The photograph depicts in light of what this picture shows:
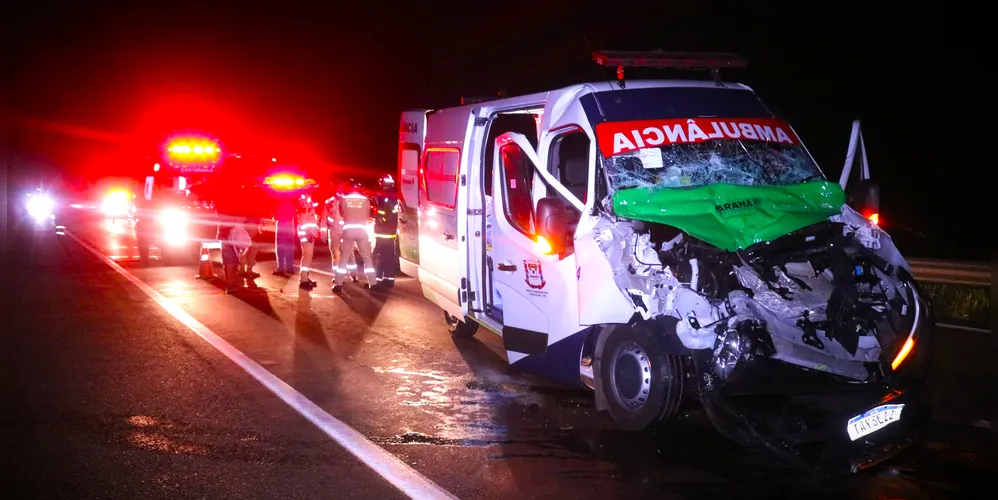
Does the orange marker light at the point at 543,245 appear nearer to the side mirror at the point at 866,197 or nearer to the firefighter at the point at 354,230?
the side mirror at the point at 866,197

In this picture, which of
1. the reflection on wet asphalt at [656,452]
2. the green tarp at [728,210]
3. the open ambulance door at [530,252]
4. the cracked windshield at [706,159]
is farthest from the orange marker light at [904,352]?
the open ambulance door at [530,252]

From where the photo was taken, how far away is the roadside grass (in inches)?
432

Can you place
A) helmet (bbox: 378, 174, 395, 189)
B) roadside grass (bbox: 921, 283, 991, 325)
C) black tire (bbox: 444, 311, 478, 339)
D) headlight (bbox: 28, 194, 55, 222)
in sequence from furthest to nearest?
headlight (bbox: 28, 194, 55, 222), helmet (bbox: 378, 174, 395, 189), roadside grass (bbox: 921, 283, 991, 325), black tire (bbox: 444, 311, 478, 339)

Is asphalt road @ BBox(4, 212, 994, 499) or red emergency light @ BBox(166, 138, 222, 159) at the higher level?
red emergency light @ BBox(166, 138, 222, 159)

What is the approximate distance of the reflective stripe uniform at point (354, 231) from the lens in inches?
540

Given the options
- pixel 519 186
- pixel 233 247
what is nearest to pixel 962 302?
pixel 519 186

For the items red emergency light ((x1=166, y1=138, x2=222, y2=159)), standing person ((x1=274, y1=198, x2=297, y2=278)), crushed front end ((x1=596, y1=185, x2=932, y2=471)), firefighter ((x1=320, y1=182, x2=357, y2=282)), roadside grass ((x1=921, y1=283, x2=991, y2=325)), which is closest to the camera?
crushed front end ((x1=596, y1=185, x2=932, y2=471))

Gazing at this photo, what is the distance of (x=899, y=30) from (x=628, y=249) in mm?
26401

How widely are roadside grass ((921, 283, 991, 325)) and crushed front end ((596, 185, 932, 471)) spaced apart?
5261 mm

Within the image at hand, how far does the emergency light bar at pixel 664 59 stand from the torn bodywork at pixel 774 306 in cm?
191

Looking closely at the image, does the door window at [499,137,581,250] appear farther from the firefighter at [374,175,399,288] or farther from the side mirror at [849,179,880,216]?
the firefighter at [374,175,399,288]

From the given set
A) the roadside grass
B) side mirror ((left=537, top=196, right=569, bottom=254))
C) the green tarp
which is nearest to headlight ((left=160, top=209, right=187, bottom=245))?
the roadside grass

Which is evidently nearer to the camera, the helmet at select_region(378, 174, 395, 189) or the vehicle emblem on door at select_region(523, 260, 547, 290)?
the vehicle emblem on door at select_region(523, 260, 547, 290)

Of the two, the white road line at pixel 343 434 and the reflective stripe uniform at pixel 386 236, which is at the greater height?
the reflective stripe uniform at pixel 386 236
